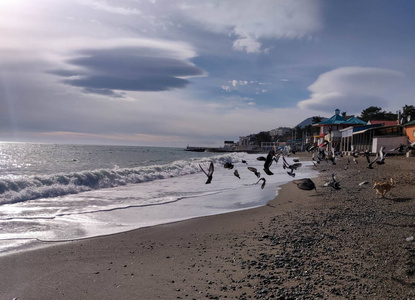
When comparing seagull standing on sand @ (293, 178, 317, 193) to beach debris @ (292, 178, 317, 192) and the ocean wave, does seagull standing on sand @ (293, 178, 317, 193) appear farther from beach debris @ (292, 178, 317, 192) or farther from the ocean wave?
the ocean wave

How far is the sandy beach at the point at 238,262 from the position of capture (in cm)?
450

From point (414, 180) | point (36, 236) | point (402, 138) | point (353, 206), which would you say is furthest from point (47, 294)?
point (402, 138)

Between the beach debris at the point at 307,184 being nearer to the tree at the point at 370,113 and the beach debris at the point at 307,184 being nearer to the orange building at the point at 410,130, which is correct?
the orange building at the point at 410,130

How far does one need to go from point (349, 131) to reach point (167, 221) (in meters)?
39.9

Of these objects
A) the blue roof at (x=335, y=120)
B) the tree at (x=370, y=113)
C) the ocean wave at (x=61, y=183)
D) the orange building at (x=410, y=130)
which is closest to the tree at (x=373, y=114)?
the tree at (x=370, y=113)

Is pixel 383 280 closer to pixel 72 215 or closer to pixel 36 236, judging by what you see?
pixel 36 236

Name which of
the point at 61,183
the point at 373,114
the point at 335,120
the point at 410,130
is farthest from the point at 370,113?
the point at 61,183

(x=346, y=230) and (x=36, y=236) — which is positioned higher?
(x=346, y=230)

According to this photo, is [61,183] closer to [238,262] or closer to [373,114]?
[238,262]

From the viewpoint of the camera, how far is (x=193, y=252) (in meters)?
6.42

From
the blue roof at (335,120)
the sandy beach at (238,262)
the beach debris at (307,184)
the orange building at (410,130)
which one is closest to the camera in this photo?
the sandy beach at (238,262)

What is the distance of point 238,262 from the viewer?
561cm

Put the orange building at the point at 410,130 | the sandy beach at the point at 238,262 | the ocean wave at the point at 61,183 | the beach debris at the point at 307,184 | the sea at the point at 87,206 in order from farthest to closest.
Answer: the orange building at the point at 410,130
the ocean wave at the point at 61,183
the sea at the point at 87,206
the beach debris at the point at 307,184
the sandy beach at the point at 238,262

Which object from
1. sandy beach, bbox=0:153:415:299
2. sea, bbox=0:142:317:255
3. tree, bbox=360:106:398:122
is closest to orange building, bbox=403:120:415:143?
sea, bbox=0:142:317:255
